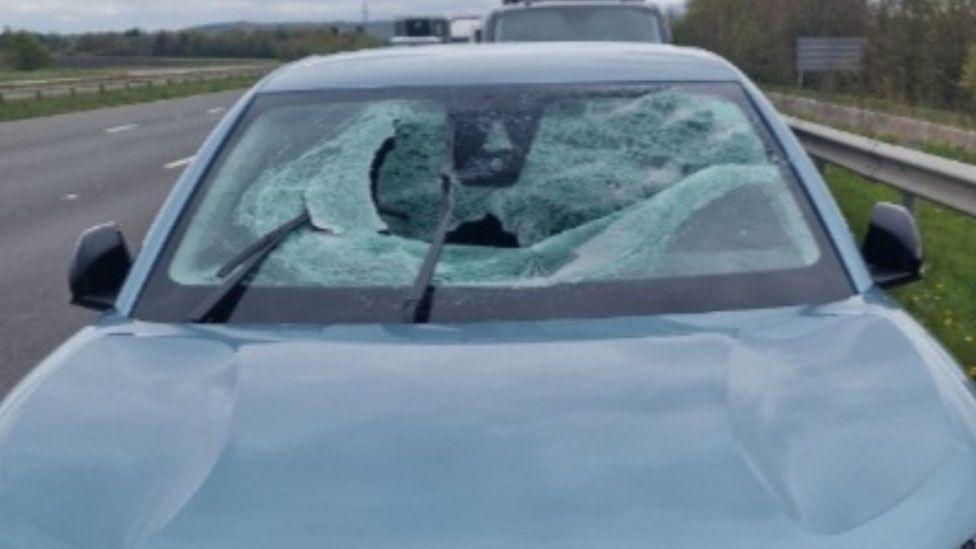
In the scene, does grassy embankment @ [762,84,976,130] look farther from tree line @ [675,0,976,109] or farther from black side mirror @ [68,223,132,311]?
black side mirror @ [68,223,132,311]

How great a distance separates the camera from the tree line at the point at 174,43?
90312mm

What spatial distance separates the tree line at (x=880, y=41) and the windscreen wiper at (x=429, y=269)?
24.1 meters

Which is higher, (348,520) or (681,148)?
(681,148)

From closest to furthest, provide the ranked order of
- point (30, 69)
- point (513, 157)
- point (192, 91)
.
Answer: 1. point (513, 157)
2. point (192, 91)
3. point (30, 69)

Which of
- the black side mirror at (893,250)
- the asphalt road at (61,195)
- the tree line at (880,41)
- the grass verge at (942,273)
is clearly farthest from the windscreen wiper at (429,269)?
the tree line at (880,41)

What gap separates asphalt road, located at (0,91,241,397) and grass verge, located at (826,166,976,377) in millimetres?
4298

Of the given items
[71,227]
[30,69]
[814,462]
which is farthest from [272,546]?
[30,69]

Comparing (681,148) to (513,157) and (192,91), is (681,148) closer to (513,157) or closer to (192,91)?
(513,157)

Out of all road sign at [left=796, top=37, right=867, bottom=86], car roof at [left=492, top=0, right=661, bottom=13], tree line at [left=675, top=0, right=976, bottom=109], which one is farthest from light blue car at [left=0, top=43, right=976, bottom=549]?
road sign at [left=796, top=37, right=867, bottom=86]

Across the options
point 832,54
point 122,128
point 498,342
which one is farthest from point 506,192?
point 832,54

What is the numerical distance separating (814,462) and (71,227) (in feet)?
42.1

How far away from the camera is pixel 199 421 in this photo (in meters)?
2.76

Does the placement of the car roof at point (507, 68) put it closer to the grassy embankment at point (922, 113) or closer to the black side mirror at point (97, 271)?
the black side mirror at point (97, 271)

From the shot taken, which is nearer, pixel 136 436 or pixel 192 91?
pixel 136 436
